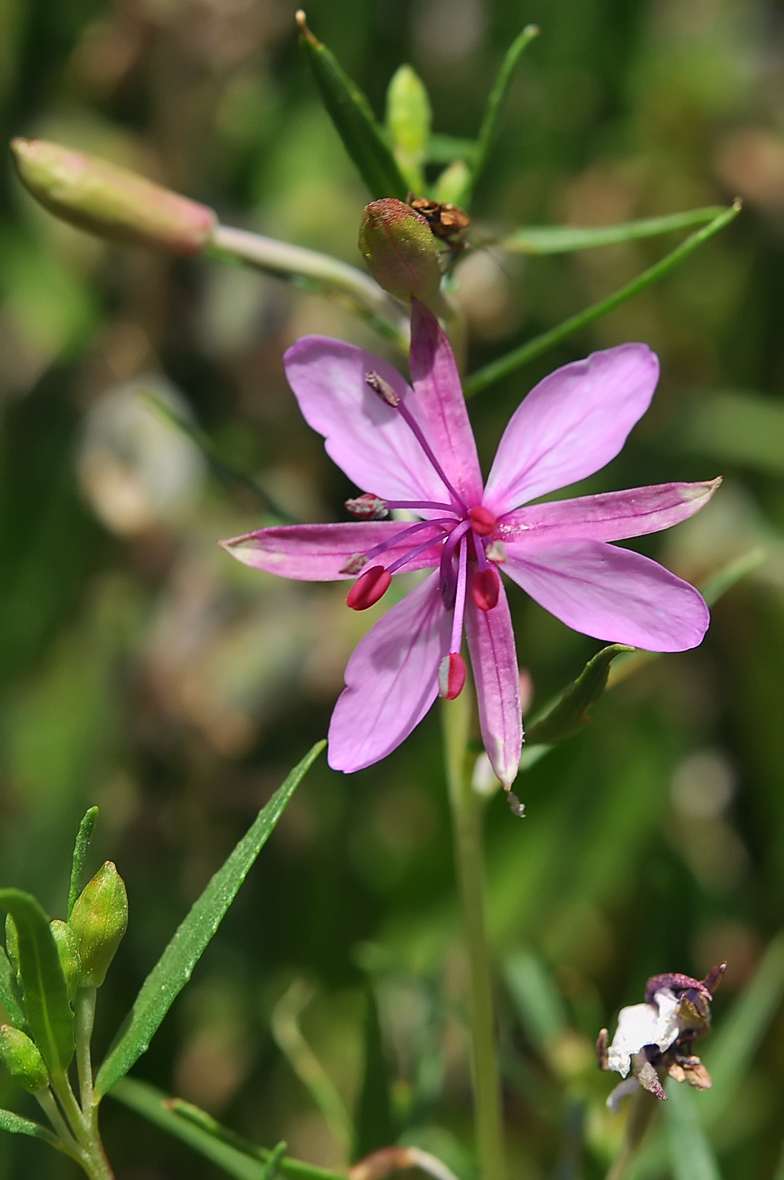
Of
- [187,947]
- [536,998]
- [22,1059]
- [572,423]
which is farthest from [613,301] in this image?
[536,998]

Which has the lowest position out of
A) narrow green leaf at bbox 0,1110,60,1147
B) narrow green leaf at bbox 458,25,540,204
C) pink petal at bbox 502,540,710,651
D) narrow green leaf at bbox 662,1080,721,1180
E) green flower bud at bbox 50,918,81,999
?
narrow green leaf at bbox 662,1080,721,1180

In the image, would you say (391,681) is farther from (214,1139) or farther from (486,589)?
(214,1139)

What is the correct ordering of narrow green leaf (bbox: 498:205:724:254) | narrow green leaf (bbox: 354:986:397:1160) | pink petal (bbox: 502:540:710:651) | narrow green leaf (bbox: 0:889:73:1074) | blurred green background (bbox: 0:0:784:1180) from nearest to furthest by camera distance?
narrow green leaf (bbox: 0:889:73:1074), pink petal (bbox: 502:540:710:651), narrow green leaf (bbox: 498:205:724:254), narrow green leaf (bbox: 354:986:397:1160), blurred green background (bbox: 0:0:784:1180)

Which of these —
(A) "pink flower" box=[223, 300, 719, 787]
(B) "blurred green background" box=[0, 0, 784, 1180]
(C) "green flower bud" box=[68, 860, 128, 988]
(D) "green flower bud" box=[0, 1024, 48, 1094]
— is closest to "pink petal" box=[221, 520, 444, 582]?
(A) "pink flower" box=[223, 300, 719, 787]

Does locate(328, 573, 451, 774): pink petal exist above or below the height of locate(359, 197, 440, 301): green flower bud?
below

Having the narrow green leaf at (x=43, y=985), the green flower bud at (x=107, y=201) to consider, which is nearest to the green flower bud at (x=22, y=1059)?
the narrow green leaf at (x=43, y=985)

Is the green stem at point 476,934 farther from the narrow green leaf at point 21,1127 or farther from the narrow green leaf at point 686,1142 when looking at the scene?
the narrow green leaf at point 21,1127

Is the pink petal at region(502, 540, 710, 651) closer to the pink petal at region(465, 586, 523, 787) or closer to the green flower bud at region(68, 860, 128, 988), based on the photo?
the pink petal at region(465, 586, 523, 787)

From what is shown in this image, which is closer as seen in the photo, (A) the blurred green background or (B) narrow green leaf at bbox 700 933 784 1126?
(B) narrow green leaf at bbox 700 933 784 1126
